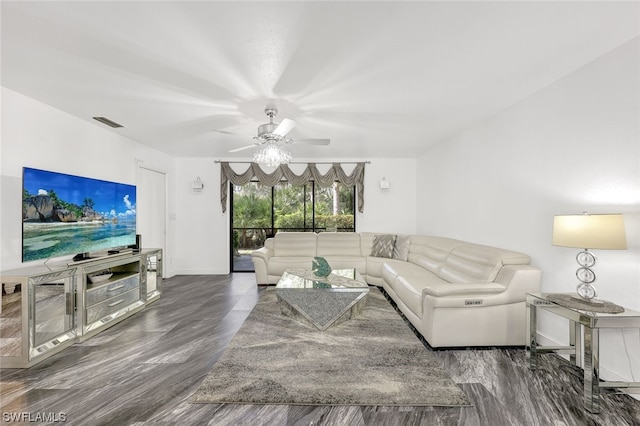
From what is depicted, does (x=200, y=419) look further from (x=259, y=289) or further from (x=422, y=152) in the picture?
(x=422, y=152)

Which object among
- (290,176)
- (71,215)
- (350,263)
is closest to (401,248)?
(350,263)

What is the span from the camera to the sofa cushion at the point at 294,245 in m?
5.00

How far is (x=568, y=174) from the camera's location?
2318mm

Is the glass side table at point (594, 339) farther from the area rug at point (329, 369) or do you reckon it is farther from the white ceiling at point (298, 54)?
the white ceiling at point (298, 54)

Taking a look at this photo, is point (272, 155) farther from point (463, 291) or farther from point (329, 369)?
point (463, 291)

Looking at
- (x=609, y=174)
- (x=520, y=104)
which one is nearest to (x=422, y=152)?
(x=520, y=104)

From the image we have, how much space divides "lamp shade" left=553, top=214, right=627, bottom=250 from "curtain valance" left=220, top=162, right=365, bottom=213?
12.8 ft

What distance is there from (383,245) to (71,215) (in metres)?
4.62

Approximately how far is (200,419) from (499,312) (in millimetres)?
2669

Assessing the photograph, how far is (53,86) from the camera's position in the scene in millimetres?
2430

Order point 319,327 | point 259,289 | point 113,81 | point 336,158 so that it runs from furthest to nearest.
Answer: point 336,158, point 259,289, point 319,327, point 113,81

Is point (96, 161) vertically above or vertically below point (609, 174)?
above

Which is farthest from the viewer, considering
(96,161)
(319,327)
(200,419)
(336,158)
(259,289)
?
(336,158)

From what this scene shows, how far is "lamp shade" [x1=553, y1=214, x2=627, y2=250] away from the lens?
5.47 feet
